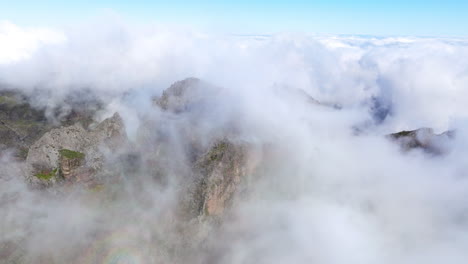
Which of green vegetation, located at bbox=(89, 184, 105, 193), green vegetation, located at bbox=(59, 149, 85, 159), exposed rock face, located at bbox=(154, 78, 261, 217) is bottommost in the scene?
green vegetation, located at bbox=(89, 184, 105, 193)

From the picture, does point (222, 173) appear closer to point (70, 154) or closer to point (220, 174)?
point (220, 174)

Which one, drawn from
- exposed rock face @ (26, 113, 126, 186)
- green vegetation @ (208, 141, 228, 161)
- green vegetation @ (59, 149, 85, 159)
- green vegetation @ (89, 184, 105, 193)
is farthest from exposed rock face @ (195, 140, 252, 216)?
green vegetation @ (59, 149, 85, 159)

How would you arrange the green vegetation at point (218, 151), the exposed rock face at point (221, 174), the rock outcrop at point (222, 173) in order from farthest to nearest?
the green vegetation at point (218, 151) → the exposed rock face at point (221, 174) → the rock outcrop at point (222, 173)

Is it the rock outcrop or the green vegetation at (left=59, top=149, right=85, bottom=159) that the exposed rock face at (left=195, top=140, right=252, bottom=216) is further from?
the green vegetation at (left=59, top=149, right=85, bottom=159)

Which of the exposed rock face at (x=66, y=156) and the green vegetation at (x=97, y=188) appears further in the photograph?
the green vegetation at (x=97, y=188)

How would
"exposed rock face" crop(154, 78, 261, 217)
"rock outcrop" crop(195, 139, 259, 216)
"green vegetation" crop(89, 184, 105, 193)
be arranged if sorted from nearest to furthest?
"rock outcrop" crop(195, 139, 259, 216) < "exposed rock face" crop(154, 78, 261, 217) < "green vegetation" crop(89, 184, 105, 193)

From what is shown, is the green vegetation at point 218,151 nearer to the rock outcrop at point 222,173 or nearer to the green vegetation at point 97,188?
the rock outcrop at point 222,173

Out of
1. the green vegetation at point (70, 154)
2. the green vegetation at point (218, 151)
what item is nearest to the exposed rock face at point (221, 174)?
the green vegetation at point (218, 151)
